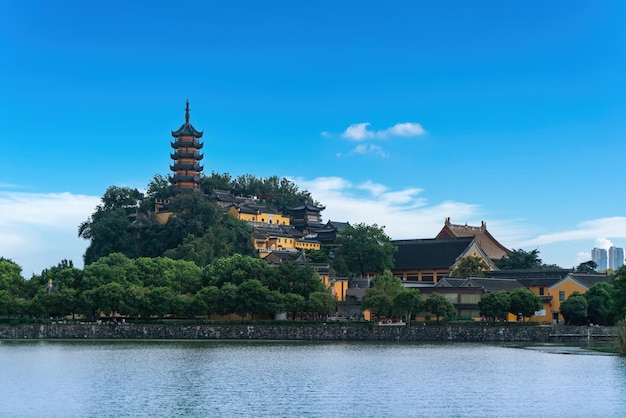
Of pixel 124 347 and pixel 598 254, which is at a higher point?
pixel 598 254

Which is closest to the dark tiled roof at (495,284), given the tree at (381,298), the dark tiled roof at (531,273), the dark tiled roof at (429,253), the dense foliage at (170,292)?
the dark tiled roof at (531,273)

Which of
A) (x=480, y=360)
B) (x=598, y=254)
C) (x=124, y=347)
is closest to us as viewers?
(x=480, y=360)

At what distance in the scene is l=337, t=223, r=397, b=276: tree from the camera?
8319 centimetres

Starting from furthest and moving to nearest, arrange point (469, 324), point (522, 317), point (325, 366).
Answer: point (522, 317) → point (469, 324) → point (325, 366)

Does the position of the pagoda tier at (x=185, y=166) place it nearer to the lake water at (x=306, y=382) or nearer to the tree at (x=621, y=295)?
the lake water at (x=306, y=382)

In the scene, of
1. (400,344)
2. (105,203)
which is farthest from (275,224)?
(400,344)

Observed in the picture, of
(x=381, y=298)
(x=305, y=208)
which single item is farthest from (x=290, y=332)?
(x=305, y=208)

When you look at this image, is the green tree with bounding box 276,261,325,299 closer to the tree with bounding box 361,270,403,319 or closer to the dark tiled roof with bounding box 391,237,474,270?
the tree with bounding box 361,270,403,319

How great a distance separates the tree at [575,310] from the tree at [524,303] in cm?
214

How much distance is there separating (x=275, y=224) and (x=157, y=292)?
39.4 meters

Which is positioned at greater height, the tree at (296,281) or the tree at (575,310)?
the tree at (296,281)

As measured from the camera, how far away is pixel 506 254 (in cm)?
9662

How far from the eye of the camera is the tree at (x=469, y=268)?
79.4 metres

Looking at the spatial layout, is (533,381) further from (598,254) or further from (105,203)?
(598,254)
